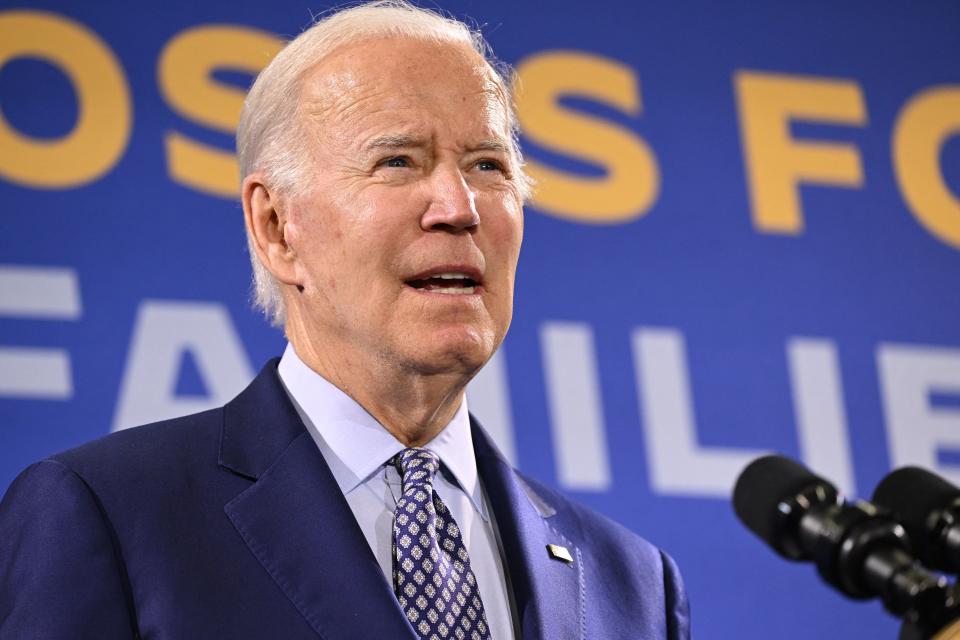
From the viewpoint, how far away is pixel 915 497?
1192 mm

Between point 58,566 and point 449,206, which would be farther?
point 449,206

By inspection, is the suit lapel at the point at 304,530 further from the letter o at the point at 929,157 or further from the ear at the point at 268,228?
the letter o at the point at 929,157

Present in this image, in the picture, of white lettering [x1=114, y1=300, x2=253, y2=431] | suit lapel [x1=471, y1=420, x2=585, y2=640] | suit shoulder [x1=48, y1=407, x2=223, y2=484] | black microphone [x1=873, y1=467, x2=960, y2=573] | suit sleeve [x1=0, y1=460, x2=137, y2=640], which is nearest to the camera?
black microphone [x1=873, y1=467, x2=960, y2=573]

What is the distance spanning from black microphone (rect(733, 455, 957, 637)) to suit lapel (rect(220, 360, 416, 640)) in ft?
1.82

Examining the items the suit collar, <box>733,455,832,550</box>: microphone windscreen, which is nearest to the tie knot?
the suit collar

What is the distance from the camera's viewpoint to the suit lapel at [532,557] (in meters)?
1.70

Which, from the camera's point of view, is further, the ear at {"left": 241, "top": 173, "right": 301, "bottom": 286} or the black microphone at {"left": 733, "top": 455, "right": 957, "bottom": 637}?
the ear at {"left": 241, "top": 173, "right": 301, "bottom": 286}

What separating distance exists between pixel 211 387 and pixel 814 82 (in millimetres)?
1715

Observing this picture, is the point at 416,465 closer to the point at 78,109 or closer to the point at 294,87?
the point at 294,87

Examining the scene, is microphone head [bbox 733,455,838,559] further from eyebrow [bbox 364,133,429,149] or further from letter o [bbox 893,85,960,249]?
letter o [bbox 893,85,960,249]

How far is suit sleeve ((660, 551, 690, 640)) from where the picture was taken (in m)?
1.89

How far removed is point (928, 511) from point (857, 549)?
0.15 m

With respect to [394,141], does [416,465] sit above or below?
below

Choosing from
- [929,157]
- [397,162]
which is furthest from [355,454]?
[929,157]
